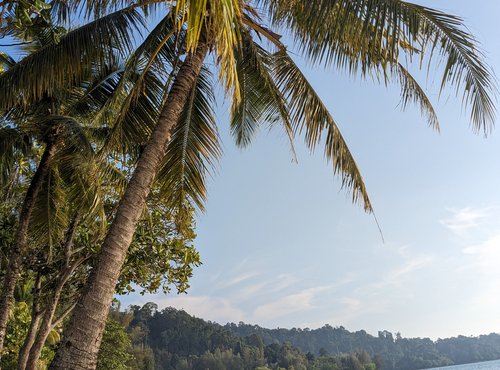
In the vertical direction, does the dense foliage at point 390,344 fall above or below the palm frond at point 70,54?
above

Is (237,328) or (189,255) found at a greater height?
(237,328)

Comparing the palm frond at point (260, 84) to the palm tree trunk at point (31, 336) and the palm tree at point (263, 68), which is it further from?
the palm tree trunk at point (31, 336)

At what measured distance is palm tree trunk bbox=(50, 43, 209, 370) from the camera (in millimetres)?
3104

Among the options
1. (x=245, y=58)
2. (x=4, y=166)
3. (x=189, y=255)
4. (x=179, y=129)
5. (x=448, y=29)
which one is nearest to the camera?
(x=448, y=29)

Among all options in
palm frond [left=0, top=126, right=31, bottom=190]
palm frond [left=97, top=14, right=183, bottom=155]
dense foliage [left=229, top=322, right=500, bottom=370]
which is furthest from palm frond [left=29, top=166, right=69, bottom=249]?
dense foliage [left=229, top=322, right=500, bottom=370]

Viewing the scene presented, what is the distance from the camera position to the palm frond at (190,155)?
19.5 ft

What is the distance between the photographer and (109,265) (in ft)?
11.4

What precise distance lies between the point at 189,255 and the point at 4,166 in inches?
152

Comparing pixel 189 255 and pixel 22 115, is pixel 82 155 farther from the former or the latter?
pixel 189 255

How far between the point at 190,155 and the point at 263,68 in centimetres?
165

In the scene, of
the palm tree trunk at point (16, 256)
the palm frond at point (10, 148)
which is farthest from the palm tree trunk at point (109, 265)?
the palm frond at point (10, 148)

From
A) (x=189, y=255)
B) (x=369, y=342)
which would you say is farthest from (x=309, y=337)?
(x=189, y=255)

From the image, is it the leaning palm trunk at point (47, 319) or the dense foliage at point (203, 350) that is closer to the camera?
the leaning palm trunk at point (47, 319)

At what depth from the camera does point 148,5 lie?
6.03 m
